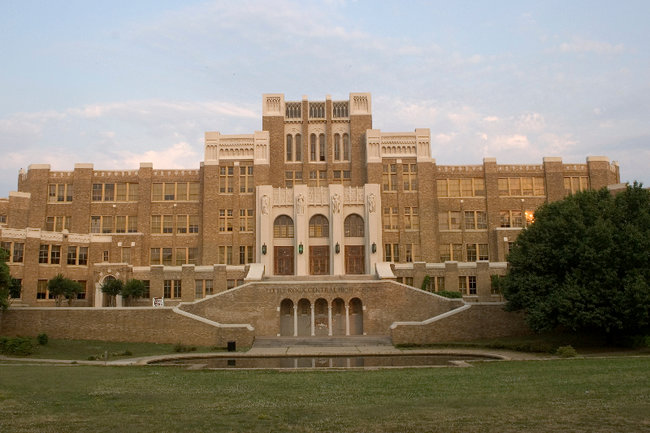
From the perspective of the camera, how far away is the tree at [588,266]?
33625 millimetres

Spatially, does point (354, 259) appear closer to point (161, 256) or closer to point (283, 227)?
point (283, 227)

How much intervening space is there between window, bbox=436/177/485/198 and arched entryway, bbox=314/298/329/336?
21.8 meters

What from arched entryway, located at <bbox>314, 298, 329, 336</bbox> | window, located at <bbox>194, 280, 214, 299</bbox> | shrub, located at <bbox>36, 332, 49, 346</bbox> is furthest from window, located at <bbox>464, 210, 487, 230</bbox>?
shrub, located at <bbox>36, 332, 49, 346</bbox>

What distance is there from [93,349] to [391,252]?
31797 mm

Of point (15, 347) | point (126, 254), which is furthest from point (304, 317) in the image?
point (126, 254)

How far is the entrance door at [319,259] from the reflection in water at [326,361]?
23.9 m

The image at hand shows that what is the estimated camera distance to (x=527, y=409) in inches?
559

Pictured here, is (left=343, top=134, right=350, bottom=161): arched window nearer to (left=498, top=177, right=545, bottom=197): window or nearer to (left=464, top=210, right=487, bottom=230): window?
(left=464, top=210, right=487, bottom=230): window

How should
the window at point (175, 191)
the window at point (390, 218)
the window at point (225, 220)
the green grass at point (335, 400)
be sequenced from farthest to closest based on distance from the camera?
the window at point (175, 191) → the window at point (390, 218) → the window at point (225, 220) → the green grass at point (335, 400)

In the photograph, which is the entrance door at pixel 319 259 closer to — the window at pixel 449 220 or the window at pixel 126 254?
the window at pixel 449 220

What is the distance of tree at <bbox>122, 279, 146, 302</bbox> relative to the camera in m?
52.8

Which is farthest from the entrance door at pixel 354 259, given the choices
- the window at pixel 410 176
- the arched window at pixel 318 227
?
the window at pixel 410 176

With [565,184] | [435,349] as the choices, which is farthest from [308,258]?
[565,184]

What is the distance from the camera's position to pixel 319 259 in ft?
193
